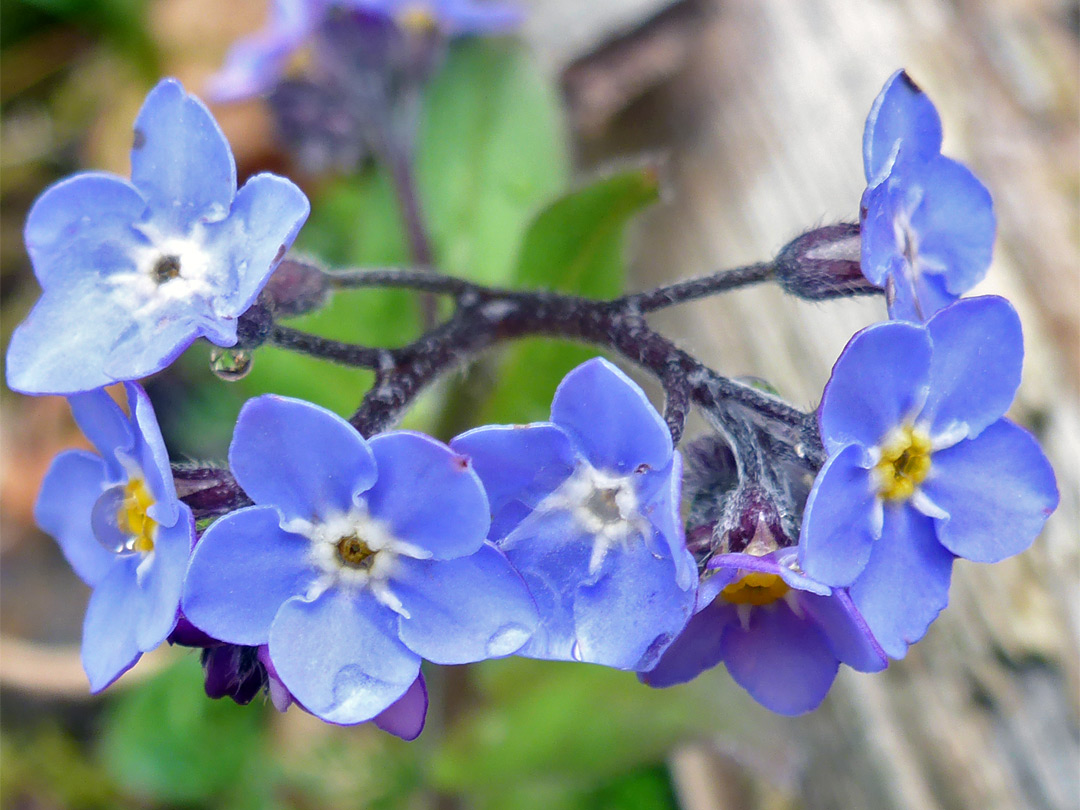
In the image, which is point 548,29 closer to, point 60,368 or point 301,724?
point 60,368

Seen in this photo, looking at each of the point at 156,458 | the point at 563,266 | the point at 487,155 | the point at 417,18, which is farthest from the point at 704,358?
the point at 156,458

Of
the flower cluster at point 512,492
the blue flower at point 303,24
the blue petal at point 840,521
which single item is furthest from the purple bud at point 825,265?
the blue flower at point 303,24

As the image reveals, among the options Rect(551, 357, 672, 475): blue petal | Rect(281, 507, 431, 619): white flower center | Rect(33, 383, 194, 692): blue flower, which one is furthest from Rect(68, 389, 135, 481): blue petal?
Rect(551, 357, 672, 475): blue petal

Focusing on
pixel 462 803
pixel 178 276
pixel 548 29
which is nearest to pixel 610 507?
pixel 178 276

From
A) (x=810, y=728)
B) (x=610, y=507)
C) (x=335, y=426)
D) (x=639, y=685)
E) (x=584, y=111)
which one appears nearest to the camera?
(x=335, y=426)

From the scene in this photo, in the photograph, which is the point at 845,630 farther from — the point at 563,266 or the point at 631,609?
the point at 563,266

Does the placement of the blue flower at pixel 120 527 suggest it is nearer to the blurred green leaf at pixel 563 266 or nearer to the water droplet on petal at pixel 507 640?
the water droplet on petal at pixel 507 640

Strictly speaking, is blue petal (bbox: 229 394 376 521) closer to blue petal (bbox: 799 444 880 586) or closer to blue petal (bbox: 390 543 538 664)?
blue petal (bbox: 390 543 538 664)
